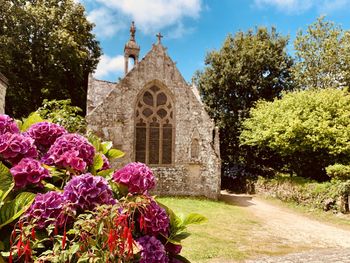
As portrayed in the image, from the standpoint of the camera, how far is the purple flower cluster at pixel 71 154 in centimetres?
191

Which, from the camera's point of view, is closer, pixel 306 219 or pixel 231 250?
pixel 231 250

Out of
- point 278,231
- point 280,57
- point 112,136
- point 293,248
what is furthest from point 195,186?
point 280,57

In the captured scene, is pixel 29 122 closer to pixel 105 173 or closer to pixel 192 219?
pixel 105 173

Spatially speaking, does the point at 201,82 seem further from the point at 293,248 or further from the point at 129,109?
the point at 293,248

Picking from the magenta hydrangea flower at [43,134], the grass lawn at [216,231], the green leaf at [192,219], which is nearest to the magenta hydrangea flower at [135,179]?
the green leaf at [192,219]

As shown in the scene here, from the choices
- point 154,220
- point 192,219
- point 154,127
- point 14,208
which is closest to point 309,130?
point 154,127

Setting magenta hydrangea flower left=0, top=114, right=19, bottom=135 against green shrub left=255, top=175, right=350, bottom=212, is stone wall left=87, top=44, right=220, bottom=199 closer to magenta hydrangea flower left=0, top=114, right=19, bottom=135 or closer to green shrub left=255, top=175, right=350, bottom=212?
green shrub left=255, top=175, right=350, bottom=212

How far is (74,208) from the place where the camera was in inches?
63.9

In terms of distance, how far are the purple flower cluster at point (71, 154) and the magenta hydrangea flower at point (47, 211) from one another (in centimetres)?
32

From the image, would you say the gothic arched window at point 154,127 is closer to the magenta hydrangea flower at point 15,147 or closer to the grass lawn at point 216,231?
the grass lawn at point 216,231

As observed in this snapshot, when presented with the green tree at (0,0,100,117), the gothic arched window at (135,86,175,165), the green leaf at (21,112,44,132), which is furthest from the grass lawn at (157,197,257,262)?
the green tree at (0,0,100,117)

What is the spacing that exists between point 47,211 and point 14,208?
0.58 feet

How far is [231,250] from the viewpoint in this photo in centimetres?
800

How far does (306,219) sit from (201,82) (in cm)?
1467
